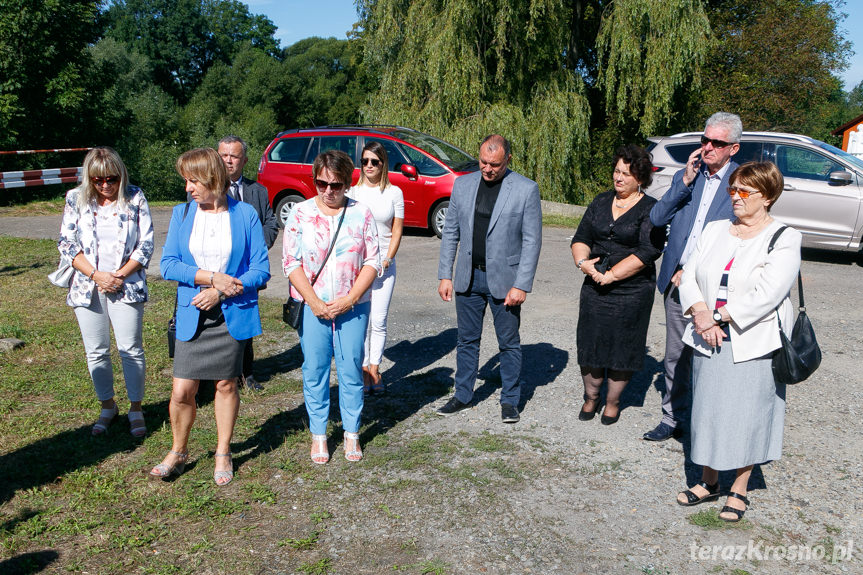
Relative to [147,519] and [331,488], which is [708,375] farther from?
[147,519]

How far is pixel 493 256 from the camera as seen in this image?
16.4 feet

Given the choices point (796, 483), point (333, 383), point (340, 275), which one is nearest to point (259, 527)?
point (340, 275)

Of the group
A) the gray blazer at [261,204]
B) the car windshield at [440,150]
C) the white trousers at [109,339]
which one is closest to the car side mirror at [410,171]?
the car windshield at [440,150]

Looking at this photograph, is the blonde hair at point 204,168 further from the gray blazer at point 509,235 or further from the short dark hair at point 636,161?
the short dark hair at point 636,161

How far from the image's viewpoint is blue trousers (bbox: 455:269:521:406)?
5.11 metres

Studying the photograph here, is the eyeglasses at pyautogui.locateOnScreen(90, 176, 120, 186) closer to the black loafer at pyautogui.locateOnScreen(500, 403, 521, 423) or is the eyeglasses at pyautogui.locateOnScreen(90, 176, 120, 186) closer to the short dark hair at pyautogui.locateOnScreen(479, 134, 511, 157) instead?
the short dark hair at pyautogui.locateOnScreen(479, 134, 511, 157)

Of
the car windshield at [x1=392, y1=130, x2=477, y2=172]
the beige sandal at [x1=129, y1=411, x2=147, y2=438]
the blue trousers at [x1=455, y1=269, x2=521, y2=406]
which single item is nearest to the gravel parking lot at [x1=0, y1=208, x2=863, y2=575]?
the blue trousers at [x1=455, y1=269, x2=521, y2=406]

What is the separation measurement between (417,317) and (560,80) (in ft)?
37.0

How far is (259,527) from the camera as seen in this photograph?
373 centimetres

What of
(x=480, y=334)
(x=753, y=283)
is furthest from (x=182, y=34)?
(x=753, y=283)

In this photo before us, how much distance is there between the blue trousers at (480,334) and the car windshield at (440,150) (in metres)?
7.95

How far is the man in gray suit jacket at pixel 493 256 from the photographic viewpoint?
16.3 ft

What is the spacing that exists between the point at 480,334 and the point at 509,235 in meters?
0.75

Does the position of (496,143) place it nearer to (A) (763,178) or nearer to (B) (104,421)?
(A) (763,178)
